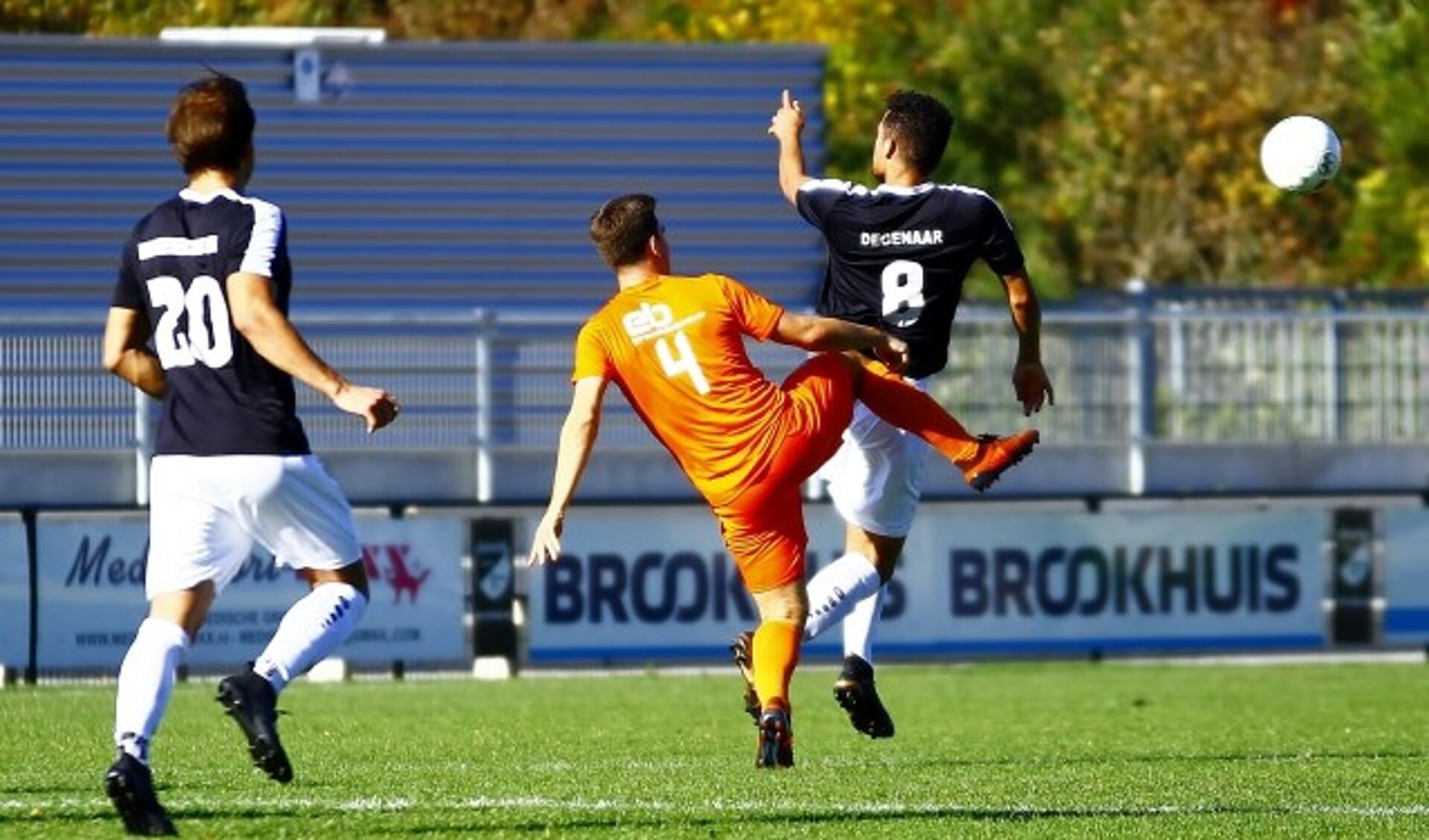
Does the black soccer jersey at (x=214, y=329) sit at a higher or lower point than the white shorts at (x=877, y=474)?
higher

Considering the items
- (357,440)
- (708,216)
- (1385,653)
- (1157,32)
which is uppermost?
(1157,32)

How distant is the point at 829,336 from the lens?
1046 centimetres

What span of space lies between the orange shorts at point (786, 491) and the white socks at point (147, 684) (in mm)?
2403

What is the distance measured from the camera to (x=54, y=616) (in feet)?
60.5

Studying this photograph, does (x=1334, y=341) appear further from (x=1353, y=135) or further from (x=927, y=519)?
(x=1353, y=135)

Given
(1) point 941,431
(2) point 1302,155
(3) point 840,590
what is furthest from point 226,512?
(2) point 1302,155

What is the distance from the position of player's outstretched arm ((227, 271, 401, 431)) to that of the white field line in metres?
1.38

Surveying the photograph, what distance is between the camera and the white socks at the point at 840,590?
38.7ft

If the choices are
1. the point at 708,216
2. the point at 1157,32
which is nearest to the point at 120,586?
the point at 708,216

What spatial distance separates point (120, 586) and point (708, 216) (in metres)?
12.8

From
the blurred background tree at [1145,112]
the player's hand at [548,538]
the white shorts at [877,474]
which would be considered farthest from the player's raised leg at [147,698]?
the blurred background tree at [1145,112]

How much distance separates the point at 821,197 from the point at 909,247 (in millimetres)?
386

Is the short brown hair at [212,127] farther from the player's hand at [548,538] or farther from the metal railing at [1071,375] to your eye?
the metal railing at [1071,375]

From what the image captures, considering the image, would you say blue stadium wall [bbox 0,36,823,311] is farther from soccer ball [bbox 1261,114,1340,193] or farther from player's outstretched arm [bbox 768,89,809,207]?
player's outstretched arm [bbox 768,89,809,207]
